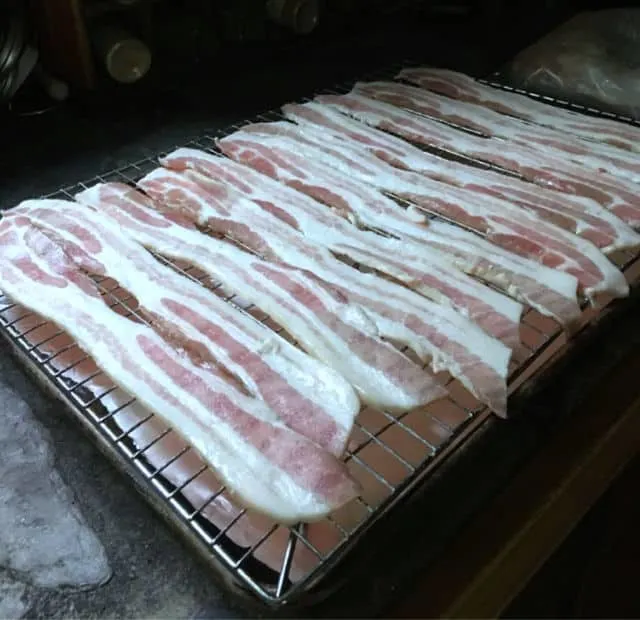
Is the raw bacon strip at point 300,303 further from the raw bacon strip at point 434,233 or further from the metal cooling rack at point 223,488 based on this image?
the raw bacon strip at point 434,233

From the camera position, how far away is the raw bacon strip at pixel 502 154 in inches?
56.0

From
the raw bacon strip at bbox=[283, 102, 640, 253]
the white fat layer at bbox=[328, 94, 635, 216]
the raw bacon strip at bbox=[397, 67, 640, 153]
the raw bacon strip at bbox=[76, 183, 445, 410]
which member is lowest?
the raw bacon strip at bbox=[76, 183, 445, 410]

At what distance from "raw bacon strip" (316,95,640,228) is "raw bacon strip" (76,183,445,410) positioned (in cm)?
62

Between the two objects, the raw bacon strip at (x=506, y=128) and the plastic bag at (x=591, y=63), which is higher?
the plastic bag at (x=591, y=63)

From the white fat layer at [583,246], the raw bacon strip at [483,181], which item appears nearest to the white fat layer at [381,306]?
the white fat layer at [583,246]

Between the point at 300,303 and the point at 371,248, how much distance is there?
225 millimetres

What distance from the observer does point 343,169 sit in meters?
1.60

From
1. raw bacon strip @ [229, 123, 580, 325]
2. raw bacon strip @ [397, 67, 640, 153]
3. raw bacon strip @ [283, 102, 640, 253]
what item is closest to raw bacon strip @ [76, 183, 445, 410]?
raw bacon strip @ [229, 123, 580, 325]

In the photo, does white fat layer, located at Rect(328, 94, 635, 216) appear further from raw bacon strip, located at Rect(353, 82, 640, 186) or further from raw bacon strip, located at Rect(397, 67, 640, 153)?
raw bacon strip, located at Rect(397, 67, 640, 153)

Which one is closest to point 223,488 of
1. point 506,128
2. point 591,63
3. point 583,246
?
point 583,246

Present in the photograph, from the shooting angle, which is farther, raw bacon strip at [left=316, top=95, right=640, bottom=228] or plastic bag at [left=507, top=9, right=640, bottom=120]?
plastic bag at [left=507, top=9, right=640, bottom=120]

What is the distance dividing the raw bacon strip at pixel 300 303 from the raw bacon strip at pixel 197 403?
5.8 inches

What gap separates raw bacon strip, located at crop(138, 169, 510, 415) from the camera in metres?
1.01

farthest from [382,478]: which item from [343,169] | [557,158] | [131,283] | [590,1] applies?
[590,1]
